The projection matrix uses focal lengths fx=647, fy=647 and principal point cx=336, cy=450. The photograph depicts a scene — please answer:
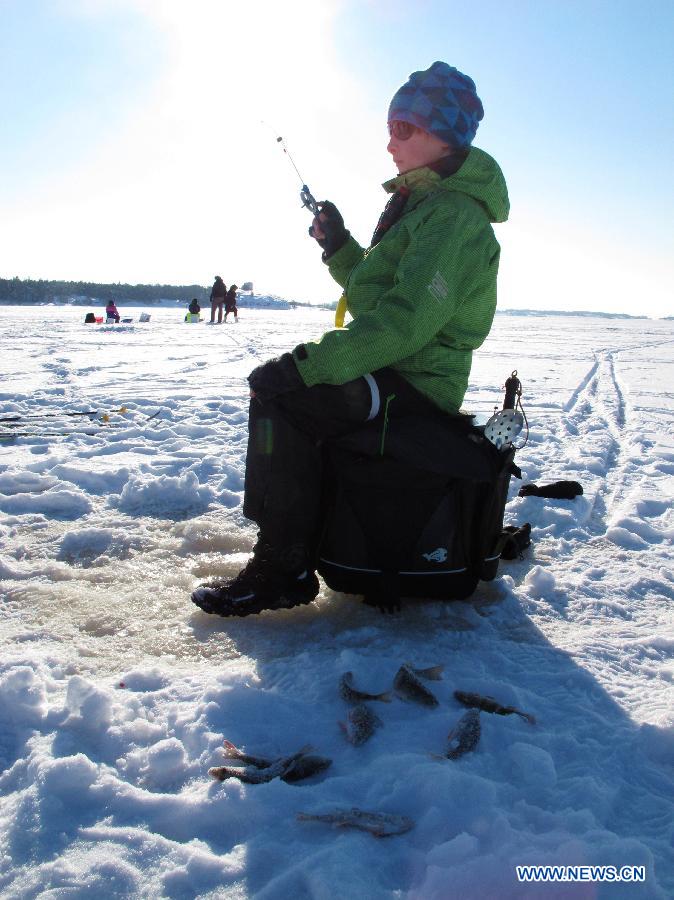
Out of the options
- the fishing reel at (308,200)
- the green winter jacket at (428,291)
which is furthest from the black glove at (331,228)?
the green winter jacket at (428,291)

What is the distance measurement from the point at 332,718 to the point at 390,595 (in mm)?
683

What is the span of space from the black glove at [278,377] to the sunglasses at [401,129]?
0.99 m

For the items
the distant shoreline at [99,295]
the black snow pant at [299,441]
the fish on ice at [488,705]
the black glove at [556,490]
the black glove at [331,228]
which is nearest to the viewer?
the fish on ice at [488,705]

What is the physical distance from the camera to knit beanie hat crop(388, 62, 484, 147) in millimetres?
2387

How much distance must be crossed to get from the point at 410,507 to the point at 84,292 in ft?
240

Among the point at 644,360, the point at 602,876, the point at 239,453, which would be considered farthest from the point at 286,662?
the point at 644,360

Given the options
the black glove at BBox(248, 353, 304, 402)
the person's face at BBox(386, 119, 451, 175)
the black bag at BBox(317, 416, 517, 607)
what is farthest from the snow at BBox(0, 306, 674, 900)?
the person's face at BBox(386, 119, 451, 175)

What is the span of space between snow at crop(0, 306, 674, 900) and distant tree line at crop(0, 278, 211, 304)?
52502 mm

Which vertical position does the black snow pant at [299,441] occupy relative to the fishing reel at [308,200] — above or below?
below

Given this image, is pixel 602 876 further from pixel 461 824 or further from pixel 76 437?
pixel 76 437

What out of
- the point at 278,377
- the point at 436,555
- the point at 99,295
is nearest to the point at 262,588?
the point at 436,555

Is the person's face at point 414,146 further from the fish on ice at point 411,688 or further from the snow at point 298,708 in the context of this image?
the fish on ice at point 411,688

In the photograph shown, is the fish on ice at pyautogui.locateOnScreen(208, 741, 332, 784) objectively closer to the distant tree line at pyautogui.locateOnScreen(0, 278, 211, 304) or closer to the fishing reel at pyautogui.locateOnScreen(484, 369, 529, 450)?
the fishing reel at pyautogui.locateOnScreen(484, 369, 529, 450)

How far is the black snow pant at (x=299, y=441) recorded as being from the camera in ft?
7.42
